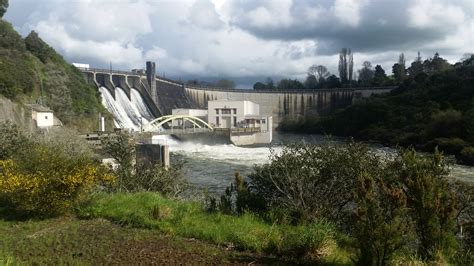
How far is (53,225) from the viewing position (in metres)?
8.88

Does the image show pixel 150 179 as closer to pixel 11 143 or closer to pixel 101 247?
pixel 101 247

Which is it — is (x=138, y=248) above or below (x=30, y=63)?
below

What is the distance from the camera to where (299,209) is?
889 cm

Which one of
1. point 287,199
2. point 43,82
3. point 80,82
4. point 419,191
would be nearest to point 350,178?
point 287,199

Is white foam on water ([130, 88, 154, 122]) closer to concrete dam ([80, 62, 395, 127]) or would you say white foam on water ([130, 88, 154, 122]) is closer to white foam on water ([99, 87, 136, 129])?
concrete dam ([80, 62, 395, 127])

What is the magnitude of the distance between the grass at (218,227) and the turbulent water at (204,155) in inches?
147

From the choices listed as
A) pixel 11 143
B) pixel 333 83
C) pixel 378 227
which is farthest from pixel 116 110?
pixel 333 83

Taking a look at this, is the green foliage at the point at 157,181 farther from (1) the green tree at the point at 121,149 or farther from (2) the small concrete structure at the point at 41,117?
(2) the small concrete structure at the point at 41,117

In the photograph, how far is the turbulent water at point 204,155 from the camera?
29.8m

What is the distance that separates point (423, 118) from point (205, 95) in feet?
186

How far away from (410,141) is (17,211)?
191 feet

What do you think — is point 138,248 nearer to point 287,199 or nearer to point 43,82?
point 287,199

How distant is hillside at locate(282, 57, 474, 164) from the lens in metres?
52.8

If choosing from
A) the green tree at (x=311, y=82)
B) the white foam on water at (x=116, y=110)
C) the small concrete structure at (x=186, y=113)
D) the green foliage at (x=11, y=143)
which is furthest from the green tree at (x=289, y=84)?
the green foliage at (x=11, y=143)
